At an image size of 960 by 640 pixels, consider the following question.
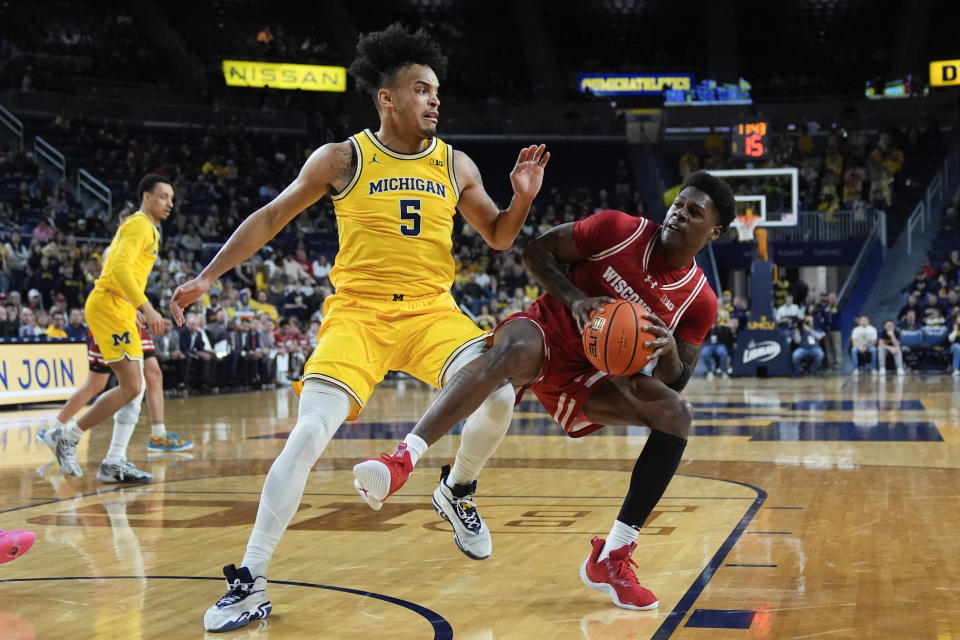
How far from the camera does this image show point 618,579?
3.68m

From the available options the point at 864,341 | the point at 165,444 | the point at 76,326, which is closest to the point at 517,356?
the point at 165,444

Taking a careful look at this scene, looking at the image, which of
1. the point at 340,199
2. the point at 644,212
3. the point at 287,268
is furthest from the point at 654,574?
the point at 644,212

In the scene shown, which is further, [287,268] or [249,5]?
[249,5]

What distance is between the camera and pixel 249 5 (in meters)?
34.0

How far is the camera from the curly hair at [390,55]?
426cm

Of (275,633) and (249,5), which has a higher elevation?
(249,5)

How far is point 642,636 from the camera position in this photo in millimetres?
3248

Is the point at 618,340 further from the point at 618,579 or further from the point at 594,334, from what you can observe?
the point at 618,579

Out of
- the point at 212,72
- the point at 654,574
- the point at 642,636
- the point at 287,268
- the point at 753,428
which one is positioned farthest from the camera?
the point at 212,72

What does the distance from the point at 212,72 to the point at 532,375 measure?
30.2 m

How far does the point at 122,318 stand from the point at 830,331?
17572 mm

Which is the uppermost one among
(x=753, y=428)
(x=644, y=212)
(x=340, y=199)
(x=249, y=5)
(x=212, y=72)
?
(x=249, y=5)

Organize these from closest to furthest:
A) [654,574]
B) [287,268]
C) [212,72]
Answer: [654,574] < [287,268] < [212,72]

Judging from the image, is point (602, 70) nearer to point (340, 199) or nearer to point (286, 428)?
point (286, 428)
